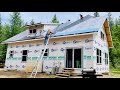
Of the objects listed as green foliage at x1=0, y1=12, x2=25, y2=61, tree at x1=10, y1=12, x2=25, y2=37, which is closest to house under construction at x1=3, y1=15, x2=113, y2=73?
green foliage at x1=0, y1=12, x2=25, y2=61

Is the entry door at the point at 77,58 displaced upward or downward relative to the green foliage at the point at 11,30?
downward

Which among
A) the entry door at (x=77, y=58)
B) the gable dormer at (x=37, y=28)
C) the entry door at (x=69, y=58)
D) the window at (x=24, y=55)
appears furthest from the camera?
the gable dormer at (x=37, y=28)

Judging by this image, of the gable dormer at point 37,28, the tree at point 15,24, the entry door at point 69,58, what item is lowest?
the entry door at point 69,58

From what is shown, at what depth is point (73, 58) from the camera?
1007 centimetres

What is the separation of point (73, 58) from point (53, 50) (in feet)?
4.63

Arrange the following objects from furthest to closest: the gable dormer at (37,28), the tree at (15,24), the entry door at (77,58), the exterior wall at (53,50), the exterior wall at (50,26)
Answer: the tree at (15,24) < the exterior wall at (50,26) < the gable dormer at (37,28) < the entry door at (77,58) < the exterior wall at (53,50)

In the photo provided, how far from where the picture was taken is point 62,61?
1030 cm

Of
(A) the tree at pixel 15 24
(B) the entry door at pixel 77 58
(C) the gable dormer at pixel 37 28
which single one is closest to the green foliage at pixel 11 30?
(A) the tree at pixel 15 24

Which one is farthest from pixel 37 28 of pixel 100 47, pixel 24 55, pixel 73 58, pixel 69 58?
pixel 100 47

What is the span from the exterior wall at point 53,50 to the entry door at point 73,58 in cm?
22

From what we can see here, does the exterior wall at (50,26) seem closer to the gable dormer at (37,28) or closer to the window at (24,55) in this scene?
the gable dormer at (37,28)

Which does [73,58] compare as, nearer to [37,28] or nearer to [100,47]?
[100,47]

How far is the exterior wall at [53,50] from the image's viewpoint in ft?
31.6
